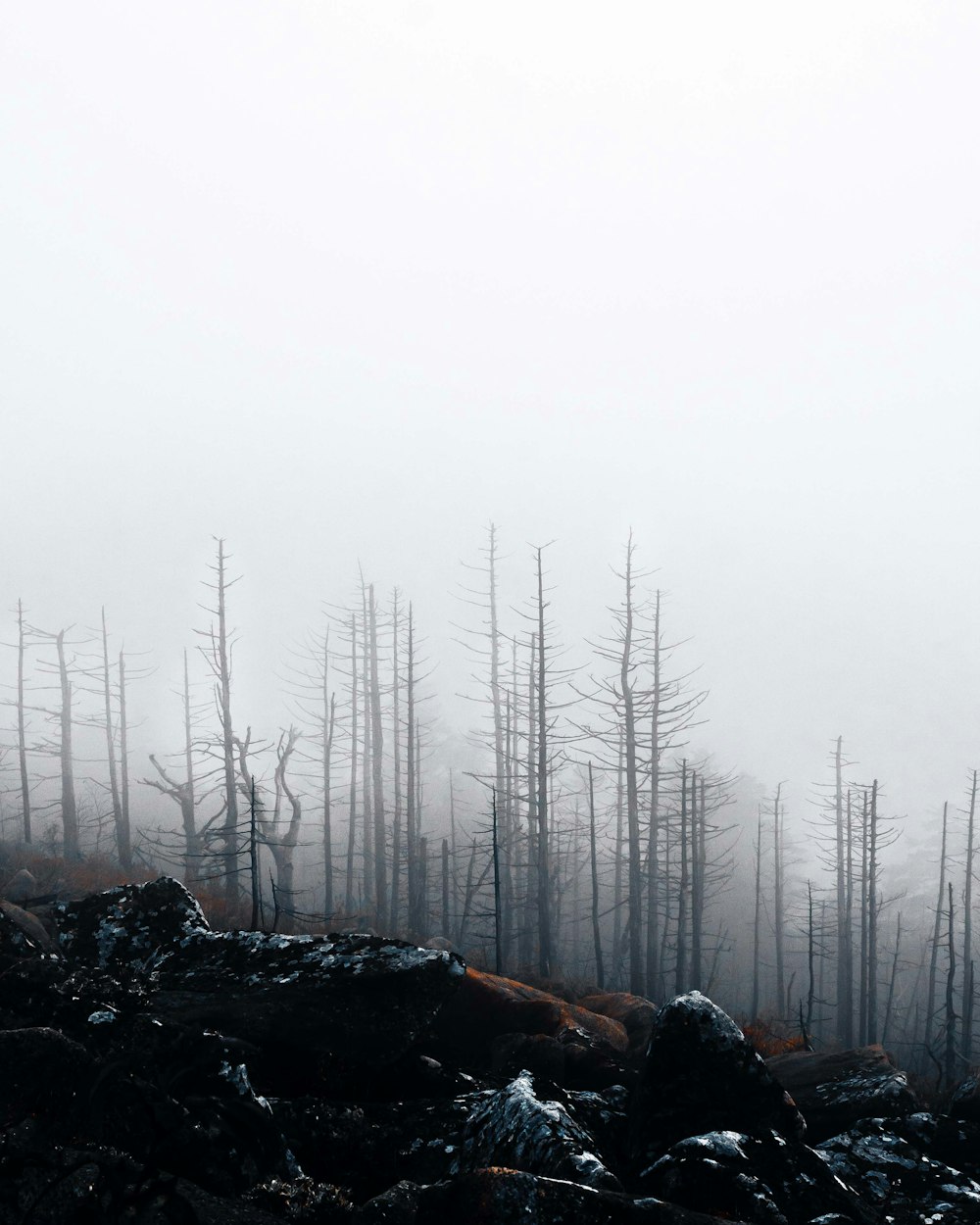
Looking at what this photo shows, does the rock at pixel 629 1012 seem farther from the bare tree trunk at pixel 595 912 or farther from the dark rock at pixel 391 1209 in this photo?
the bare tree trunk at pixel 595 912

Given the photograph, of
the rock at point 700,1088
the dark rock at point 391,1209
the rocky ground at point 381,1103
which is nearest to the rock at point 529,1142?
the rocky ground at point 381,1103

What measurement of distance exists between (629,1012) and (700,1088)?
6771 mm

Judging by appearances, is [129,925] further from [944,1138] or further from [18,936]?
[944,1138]

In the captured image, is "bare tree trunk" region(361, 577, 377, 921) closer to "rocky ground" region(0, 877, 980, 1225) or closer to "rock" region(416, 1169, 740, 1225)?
"rocky ground" region(0, 877, 980, 1225)

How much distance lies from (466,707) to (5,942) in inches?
3285

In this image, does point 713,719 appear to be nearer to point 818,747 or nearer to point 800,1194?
point 818,747

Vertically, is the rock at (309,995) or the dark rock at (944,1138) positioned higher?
the rock at (309,995)

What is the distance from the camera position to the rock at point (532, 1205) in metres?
5.83

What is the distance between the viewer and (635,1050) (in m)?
12.5

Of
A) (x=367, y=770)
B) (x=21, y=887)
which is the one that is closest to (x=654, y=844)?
(x=367, y=770)

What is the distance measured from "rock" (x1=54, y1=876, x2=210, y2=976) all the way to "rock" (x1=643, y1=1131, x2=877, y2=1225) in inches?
286

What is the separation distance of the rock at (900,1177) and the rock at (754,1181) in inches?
22.6

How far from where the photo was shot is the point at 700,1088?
8742 mm

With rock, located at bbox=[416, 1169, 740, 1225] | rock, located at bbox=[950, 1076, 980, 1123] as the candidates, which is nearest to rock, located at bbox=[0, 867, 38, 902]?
rock, located at bbox=[416, 1169, 740, 1225]
